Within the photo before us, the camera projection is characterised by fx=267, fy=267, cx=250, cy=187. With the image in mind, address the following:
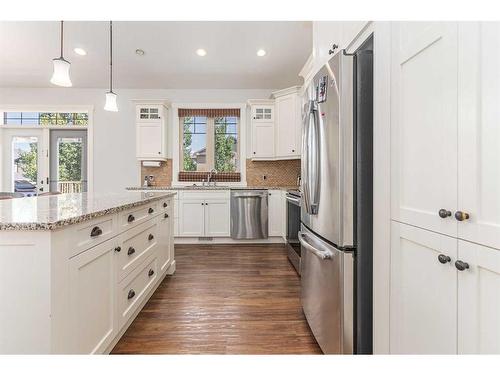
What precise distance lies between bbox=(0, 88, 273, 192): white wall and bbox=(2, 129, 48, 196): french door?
643mm

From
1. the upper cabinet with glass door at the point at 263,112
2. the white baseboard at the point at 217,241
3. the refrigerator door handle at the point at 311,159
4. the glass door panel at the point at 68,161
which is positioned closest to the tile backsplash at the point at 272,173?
the upper cabinet with glass door at the point at 263,112

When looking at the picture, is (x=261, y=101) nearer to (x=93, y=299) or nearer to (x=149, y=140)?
(x=149, y=140)

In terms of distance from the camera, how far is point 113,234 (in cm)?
155

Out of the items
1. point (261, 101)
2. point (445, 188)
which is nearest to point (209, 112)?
point (261, 101)

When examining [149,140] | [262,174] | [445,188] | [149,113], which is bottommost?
[445,188]

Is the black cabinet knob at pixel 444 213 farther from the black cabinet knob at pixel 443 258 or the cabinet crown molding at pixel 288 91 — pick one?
the cabinet crown molding at pixel 288 91

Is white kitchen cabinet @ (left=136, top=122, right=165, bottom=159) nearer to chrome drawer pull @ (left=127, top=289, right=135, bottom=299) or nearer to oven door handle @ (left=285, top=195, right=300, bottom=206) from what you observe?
oven door handle @ (left=285, top=195, right=300, bottom=206)

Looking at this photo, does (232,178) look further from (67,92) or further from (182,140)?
(67,92)

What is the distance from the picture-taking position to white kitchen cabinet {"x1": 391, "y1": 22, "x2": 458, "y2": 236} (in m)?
0.85

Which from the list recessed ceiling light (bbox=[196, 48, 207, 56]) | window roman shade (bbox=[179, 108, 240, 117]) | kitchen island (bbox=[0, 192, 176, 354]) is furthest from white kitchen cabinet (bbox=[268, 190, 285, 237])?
kitchen island (bbox=[0, 192, 176, 354])

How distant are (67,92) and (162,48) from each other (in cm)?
254

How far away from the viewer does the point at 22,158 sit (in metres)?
5.41

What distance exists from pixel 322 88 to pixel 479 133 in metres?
0.91
